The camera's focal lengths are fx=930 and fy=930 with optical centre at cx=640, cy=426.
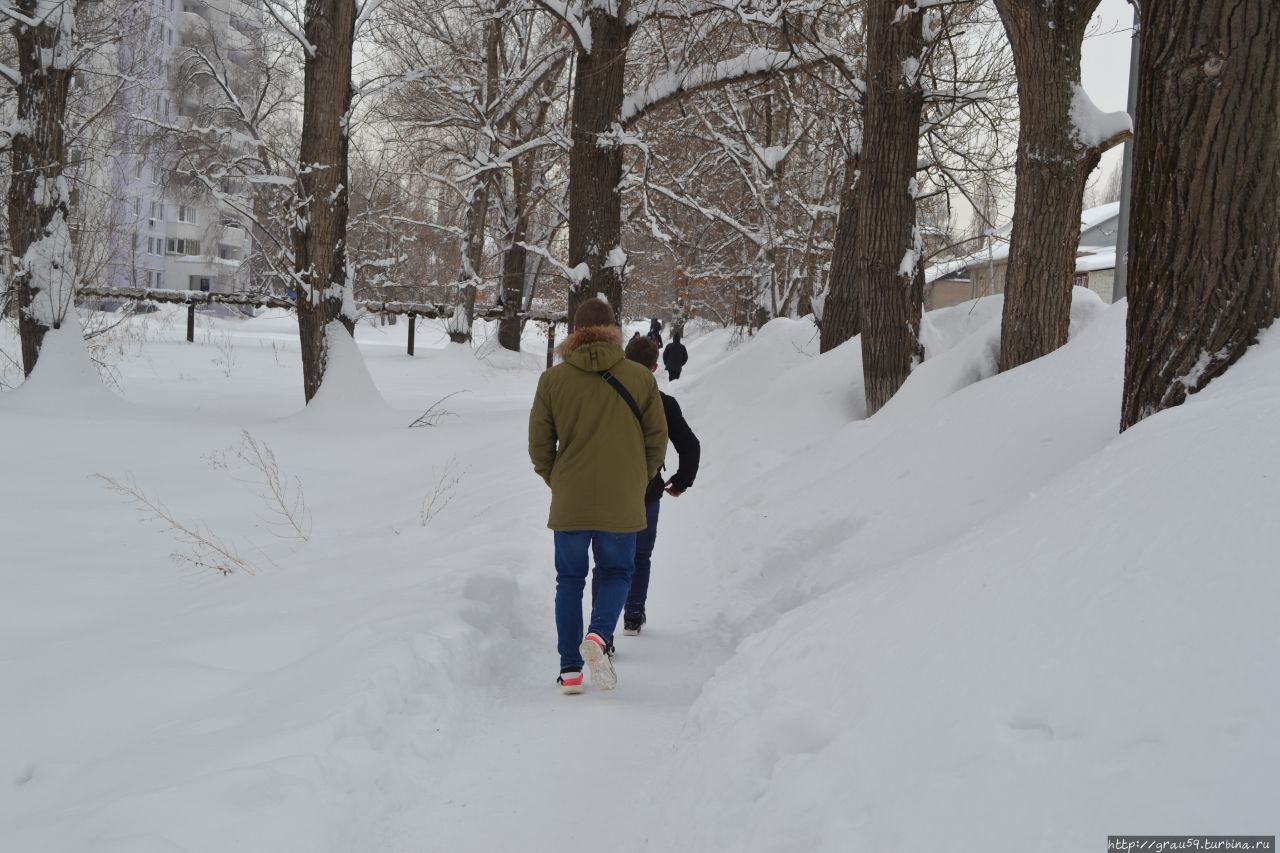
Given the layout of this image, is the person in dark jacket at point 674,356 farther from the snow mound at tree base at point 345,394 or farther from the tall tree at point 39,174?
the tall tree at point 39,174

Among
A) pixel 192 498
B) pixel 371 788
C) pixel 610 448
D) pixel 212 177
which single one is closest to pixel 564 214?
pixel 212 177

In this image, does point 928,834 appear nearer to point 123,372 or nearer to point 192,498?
point 192,498

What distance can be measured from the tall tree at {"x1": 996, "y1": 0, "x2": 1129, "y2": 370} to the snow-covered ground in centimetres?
54

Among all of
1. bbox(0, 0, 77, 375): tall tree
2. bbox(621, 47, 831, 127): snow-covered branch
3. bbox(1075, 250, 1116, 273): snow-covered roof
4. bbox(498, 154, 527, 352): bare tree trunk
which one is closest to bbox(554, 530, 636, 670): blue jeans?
bbox(621, 47, 831, 127): snow-covered branch

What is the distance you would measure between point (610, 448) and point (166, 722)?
2115mm

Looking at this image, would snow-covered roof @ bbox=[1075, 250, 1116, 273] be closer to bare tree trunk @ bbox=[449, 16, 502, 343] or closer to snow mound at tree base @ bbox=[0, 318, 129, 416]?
bare tree trunk @ bbox=[449, 16, 502, 343]

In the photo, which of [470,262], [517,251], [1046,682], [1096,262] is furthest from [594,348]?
[1096,262]

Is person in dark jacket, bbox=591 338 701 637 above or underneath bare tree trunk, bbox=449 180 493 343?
underneath

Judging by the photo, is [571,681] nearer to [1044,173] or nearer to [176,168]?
[1044,173]

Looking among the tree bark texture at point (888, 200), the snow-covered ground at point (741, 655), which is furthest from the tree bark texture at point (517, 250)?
the snow-covered ground at point (741, 655)

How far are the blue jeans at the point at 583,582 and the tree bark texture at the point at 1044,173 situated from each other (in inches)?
157

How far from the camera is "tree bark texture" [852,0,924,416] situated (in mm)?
8516

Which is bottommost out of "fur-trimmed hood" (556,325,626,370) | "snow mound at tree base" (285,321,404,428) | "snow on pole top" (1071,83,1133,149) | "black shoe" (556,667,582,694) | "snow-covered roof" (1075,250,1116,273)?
"black shoe" (556,667,582,694)

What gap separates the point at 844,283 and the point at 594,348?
7.73m
